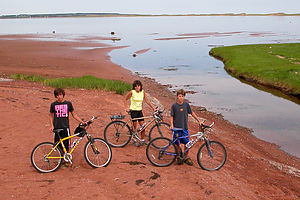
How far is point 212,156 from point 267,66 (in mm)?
29646

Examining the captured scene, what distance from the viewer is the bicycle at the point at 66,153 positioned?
8078 millimetres

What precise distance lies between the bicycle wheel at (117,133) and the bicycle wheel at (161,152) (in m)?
1.58

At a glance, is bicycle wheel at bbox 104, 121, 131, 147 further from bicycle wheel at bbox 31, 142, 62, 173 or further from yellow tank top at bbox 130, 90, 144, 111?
bicycle wheel at bbox 31, 142, 62, 173

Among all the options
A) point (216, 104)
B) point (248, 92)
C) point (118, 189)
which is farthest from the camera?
point (248, 92)

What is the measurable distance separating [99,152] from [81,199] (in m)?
1.71

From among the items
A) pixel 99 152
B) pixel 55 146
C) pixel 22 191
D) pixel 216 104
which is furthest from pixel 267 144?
pixel 22 191

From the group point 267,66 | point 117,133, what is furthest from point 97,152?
point 267,66

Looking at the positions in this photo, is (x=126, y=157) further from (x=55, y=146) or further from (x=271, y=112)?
(x=271, y=112)

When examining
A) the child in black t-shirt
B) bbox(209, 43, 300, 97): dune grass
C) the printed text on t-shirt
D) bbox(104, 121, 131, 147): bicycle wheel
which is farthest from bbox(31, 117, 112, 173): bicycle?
bbox(209, 43, 300, 97): dune grass

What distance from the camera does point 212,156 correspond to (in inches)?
349

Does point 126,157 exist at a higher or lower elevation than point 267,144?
higher

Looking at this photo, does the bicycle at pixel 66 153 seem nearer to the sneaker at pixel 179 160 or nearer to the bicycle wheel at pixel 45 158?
the bicycle wheel at pixel 45 158

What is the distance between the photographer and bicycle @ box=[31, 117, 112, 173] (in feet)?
26.5

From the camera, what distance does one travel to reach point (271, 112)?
21.7 meters
